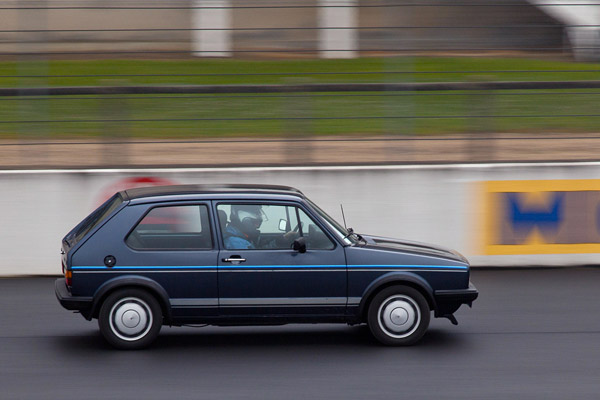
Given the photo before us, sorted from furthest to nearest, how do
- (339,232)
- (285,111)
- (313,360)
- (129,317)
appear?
1. (285,111)
2. (339,232)
3. (129,317)
4. (313,360)

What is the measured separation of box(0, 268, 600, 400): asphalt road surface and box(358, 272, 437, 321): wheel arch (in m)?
0.38

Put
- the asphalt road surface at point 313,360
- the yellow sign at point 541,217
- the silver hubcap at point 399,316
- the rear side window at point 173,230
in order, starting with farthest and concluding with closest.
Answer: the yellow sign at point 541,217 → the silver hubcap at point 399,316 → the rear side window at point 173,230 → the asphalt road surface at point 313,360

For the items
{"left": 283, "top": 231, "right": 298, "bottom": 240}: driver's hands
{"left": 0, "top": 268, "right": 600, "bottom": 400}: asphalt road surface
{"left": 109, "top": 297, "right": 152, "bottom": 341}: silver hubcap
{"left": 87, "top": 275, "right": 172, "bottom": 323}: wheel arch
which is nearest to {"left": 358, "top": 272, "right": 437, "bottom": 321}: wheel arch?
{"left": 0, "top": 268, "right": 600, "bottom": 400}: asphalt road surface

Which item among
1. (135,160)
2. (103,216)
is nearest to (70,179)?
(135,160)

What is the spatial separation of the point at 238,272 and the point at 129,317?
97 centimetres

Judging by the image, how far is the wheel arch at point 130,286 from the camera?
732 cm

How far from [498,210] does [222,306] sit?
4901 millimetres

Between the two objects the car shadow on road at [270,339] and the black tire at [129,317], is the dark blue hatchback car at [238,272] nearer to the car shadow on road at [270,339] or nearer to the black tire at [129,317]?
the black tire at [129,317]

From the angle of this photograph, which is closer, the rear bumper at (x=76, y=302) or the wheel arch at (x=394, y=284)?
the rear bumper at (x=76, y=302)

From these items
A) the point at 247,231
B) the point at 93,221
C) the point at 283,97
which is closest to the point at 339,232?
the point at 247,231

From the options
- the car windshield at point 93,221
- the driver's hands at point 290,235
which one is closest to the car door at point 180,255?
the car windshield at point 93,221

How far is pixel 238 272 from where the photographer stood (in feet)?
24.2

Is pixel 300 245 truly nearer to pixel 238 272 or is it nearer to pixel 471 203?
pixel 238 272

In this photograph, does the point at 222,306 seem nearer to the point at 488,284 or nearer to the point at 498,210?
the point at 488,284
